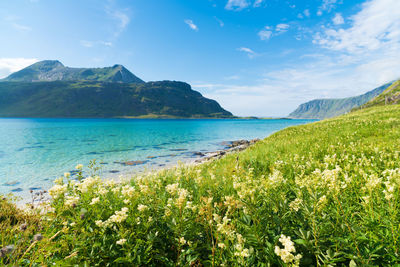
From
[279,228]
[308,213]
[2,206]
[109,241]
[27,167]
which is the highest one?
[308,213]

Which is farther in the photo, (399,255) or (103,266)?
(103,266)

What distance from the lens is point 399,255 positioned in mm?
2211

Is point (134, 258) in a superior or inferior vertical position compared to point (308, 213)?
inferior

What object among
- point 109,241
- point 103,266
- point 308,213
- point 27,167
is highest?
point 308,213

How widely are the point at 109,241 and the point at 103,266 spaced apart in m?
0.31

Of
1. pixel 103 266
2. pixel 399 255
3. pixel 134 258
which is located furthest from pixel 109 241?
pixel 399 255

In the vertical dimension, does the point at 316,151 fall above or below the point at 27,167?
above

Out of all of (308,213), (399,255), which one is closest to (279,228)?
(308,213)

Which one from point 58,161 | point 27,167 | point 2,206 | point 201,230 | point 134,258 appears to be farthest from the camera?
point 58,161

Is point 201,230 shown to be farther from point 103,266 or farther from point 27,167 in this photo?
point 27,167

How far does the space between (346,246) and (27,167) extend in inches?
1296

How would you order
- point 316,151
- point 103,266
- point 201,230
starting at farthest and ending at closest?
point 316,151 → point 201,230 → point 103,266

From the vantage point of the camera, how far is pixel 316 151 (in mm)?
8922

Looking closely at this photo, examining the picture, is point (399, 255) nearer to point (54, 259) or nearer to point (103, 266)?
point (103, 266)
